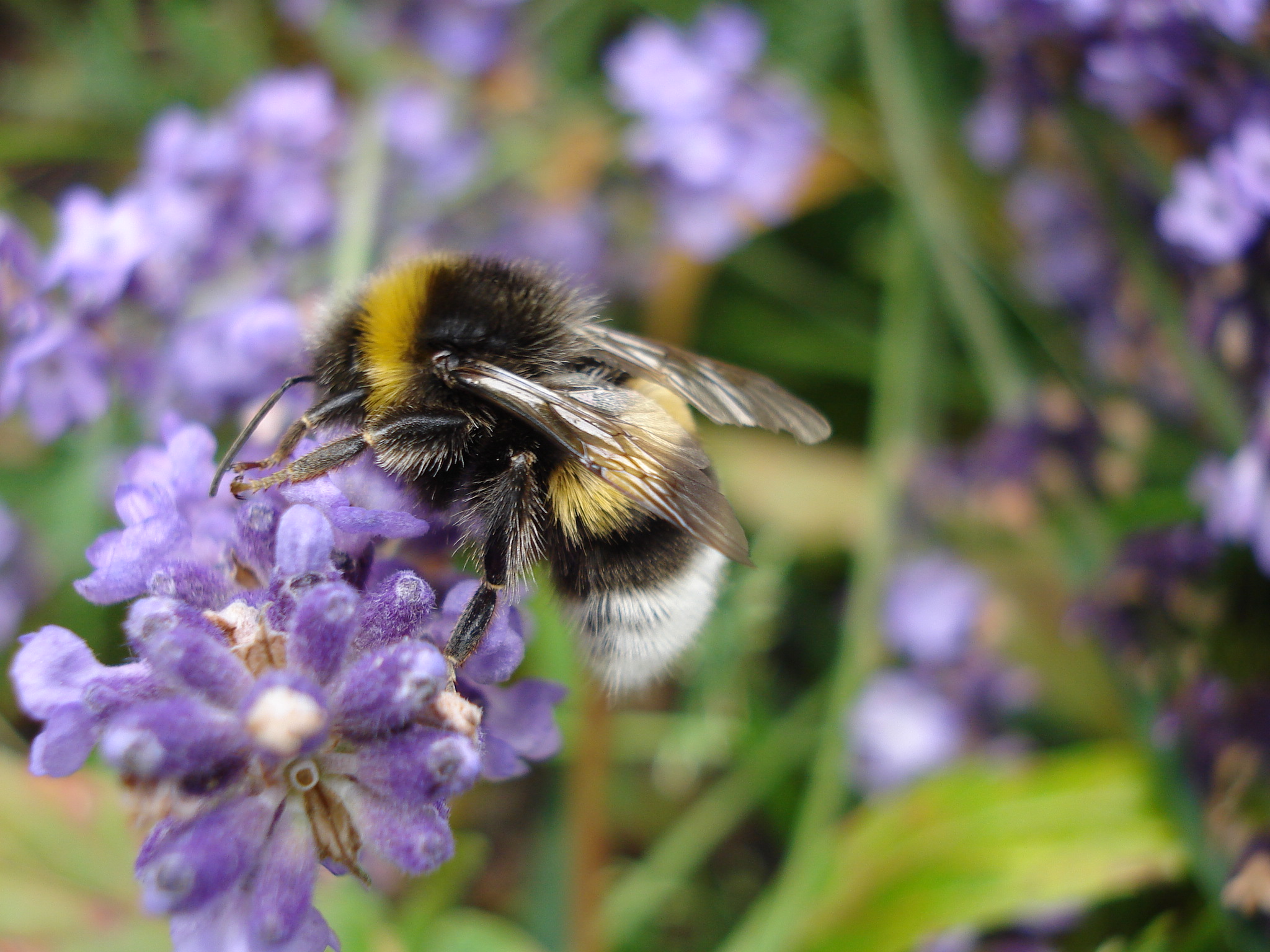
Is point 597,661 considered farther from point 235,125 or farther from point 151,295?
point 235,125

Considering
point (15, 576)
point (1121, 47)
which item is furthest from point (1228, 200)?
point (15, 576)

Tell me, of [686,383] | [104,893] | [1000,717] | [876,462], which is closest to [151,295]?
[686,383]

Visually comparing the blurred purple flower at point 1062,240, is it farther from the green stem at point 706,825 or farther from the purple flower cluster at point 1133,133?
the green stem at point 706,825

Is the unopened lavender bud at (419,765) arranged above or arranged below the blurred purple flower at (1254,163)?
below

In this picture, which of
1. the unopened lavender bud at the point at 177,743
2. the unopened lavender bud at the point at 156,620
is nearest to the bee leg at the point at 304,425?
the unopened lavender bud at the point at 156,620

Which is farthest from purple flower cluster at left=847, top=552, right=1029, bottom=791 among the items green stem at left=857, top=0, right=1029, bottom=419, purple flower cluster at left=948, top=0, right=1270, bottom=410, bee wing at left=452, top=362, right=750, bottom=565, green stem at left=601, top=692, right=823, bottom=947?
bee wing at left=452, top=362, right=750, bottom=565

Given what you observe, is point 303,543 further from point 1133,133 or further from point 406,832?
point 1133,133
